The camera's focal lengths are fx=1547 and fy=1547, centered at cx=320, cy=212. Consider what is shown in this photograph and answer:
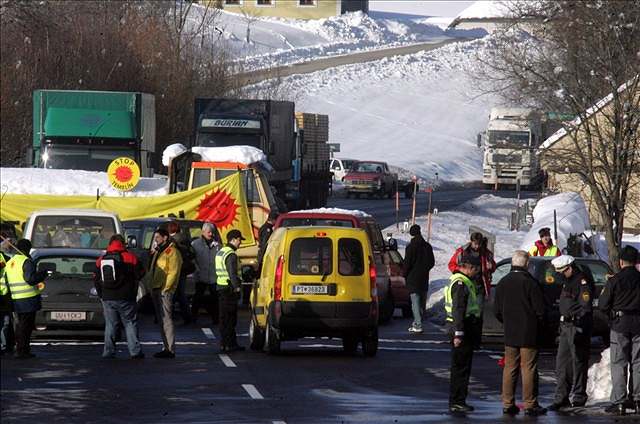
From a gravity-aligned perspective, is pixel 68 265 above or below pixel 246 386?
above

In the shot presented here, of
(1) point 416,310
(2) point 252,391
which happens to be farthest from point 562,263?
(1) point 416,310

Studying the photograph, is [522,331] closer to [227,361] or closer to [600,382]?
[600,382]

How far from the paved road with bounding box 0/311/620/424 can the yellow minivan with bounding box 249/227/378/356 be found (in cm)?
38

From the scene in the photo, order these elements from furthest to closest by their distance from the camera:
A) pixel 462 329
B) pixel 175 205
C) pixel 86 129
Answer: pixel 86 129
pixel 175 205
pixel 462 329

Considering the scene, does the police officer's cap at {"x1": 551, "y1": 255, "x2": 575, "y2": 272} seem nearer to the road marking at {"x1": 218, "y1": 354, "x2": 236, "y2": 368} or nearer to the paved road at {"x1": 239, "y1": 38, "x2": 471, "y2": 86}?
the road marking at {"x1": 218, "y1": 354, "x2": 236, "y2": 368}

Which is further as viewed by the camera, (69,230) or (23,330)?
(69,230)

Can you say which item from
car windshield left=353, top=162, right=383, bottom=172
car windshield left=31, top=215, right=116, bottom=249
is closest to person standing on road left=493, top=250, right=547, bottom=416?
car windshield left=31, top=215, right=116, bottom=249

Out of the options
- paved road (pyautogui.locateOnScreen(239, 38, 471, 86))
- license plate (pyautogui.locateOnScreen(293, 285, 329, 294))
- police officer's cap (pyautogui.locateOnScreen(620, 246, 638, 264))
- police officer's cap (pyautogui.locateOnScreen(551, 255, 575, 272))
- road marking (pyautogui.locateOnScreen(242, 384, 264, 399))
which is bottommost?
road marking (pyautogui.locateOnScreen(242, 384, 264, 399))

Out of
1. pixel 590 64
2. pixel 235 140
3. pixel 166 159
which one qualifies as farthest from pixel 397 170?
pixel 590 64

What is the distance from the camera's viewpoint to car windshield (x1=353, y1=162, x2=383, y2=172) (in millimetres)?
69000

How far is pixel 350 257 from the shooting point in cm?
2056

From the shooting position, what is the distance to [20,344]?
19.5 meters

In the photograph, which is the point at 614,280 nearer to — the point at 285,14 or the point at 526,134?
the point at 526,134

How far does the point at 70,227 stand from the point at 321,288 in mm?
6451
